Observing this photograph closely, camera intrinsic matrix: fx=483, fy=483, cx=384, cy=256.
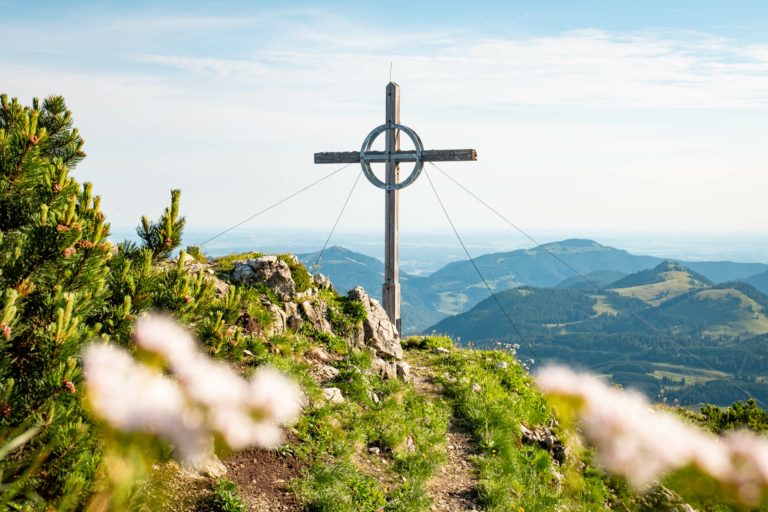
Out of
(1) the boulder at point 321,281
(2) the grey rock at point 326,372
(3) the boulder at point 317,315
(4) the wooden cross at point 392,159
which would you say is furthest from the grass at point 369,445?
(4) the wooden cross at point 392,159

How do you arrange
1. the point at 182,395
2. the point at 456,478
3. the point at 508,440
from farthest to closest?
the point at 508,440
the point at 456,478
the point at 182,395

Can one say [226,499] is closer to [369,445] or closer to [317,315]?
[369,445]

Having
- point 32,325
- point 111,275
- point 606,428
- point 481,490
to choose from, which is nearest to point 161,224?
point 111,275

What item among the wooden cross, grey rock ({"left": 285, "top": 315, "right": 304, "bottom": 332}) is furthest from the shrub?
the wooden cross

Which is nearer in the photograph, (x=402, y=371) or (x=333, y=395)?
(x=333, y=395)

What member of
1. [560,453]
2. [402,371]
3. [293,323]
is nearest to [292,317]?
[293,323]

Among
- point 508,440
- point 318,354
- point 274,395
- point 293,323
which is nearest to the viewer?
point 274,395

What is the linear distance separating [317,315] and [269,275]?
5.05 feet

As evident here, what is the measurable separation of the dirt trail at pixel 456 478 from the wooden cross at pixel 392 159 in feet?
16.7

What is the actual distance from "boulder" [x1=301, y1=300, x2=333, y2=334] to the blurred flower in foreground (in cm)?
523

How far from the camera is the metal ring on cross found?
13.8m

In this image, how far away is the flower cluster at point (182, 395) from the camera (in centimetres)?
400

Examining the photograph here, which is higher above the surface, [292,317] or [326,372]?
[292,317]

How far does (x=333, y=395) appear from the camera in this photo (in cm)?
894
